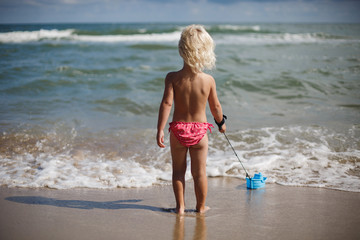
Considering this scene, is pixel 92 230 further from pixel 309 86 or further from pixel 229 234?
pixel 309 86

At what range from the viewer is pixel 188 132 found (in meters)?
2.93

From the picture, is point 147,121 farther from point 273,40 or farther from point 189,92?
point 273,40

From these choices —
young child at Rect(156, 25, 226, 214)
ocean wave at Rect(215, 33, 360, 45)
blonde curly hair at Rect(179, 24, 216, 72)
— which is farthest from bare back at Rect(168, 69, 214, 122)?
ocean wave at Rect(215, 33, 360, 45)

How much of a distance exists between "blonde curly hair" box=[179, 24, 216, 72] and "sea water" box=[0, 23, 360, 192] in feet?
5.65

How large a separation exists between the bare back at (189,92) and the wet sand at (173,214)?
915 mm

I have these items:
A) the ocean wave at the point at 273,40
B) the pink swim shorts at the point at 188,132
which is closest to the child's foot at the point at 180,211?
the pink swim shorts at the point at 188,132

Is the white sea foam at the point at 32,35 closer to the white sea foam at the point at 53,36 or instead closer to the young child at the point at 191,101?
the white sea foam at the point at 53,36

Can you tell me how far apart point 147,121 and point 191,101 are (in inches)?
147

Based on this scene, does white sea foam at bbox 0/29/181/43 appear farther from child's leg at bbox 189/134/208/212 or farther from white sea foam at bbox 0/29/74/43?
child's leg at bbox 189/134/208/212

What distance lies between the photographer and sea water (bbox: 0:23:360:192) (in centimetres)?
425

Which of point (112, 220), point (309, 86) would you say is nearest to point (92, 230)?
point (112, 220)

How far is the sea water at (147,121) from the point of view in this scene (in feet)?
13.9

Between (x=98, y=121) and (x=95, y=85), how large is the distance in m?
3.02

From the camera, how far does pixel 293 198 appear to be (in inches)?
138
